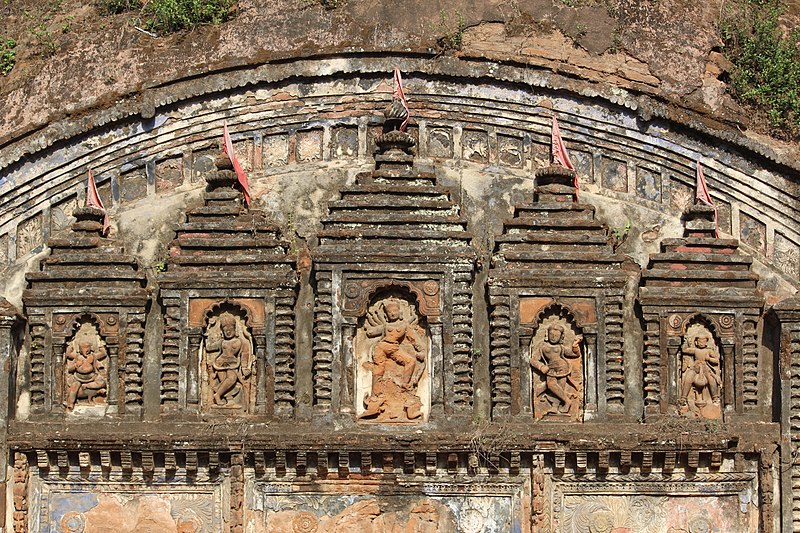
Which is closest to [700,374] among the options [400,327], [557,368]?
[557,368]

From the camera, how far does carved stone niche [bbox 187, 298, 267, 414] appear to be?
43.7 ft

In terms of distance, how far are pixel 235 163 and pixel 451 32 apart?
2258 mm

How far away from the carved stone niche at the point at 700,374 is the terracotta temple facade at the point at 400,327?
19mm

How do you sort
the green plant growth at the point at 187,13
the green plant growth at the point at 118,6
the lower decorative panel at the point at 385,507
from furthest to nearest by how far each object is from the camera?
the green plant growth at the point at 118,6
the green plant growth at the point at 187,13
the lower decorative panel at the point at 385,507

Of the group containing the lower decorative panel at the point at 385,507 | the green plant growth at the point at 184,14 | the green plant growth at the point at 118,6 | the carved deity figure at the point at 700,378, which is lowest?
the lower decorative panel at the point at 385,507

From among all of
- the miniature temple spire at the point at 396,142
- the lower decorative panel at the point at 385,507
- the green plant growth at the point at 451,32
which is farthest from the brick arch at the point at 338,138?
the lower decorative panel at the point at 385,507

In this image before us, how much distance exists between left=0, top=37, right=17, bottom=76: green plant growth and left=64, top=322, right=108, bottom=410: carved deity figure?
288cm

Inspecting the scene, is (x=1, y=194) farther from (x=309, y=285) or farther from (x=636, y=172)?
(x=636, y=172)

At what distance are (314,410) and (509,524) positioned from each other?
186 centimetres

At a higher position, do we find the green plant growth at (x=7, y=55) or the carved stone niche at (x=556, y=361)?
the green plant growth at (x=7, y=55)

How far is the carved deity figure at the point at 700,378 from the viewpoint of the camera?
13.3 metres

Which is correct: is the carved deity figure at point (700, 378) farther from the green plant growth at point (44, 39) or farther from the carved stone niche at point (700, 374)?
the green plant growth at point (44, 39)

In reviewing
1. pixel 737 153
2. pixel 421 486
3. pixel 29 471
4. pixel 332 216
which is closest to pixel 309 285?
pixel 332 216

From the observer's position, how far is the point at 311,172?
1389 centimetres
